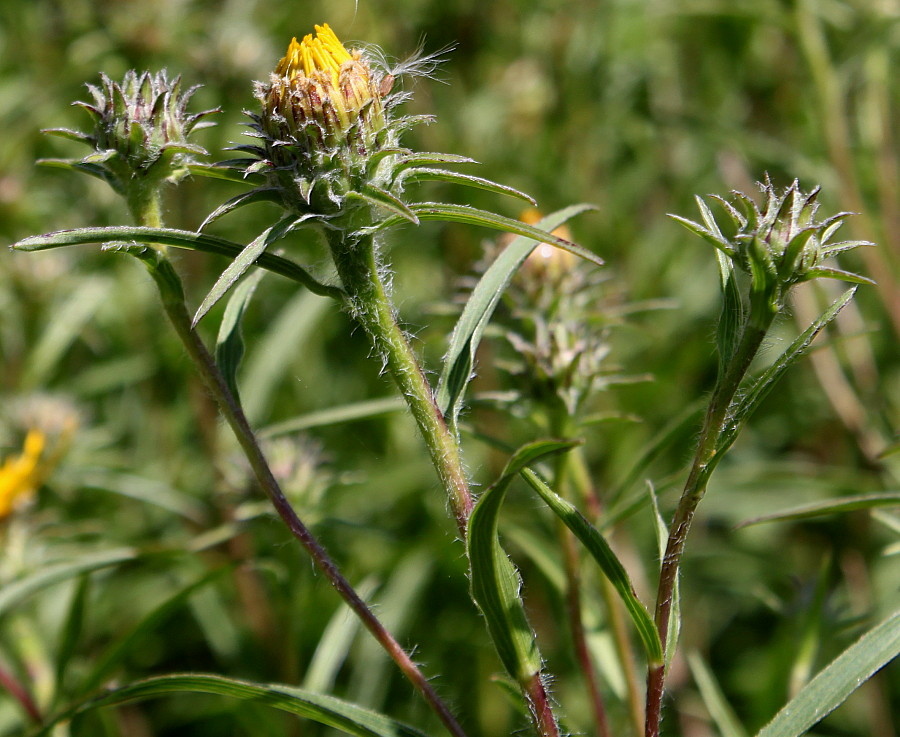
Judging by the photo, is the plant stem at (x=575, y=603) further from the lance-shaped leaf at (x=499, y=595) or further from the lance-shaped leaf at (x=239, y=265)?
the lance-shaped leaf at (x=239, y=265)

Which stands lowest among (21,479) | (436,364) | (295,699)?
(295,699)

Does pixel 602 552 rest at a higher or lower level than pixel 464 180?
lower

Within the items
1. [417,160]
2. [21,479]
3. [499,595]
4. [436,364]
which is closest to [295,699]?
[499,595]

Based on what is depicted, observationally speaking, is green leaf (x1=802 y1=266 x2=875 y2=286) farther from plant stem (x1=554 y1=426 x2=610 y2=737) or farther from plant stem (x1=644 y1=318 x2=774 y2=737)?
plant stem (x1=554 y1=426 x2=610 y2=737)

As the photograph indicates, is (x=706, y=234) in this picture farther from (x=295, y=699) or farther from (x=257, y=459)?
(x=295, y=699)

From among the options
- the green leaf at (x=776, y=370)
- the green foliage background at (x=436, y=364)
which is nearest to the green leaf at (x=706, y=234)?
the green leaf at (x=776, y=370)

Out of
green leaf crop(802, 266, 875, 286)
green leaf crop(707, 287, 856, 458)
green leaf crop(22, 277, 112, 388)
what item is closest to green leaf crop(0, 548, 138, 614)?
green leaf crop(707, 287, 856, 458)
